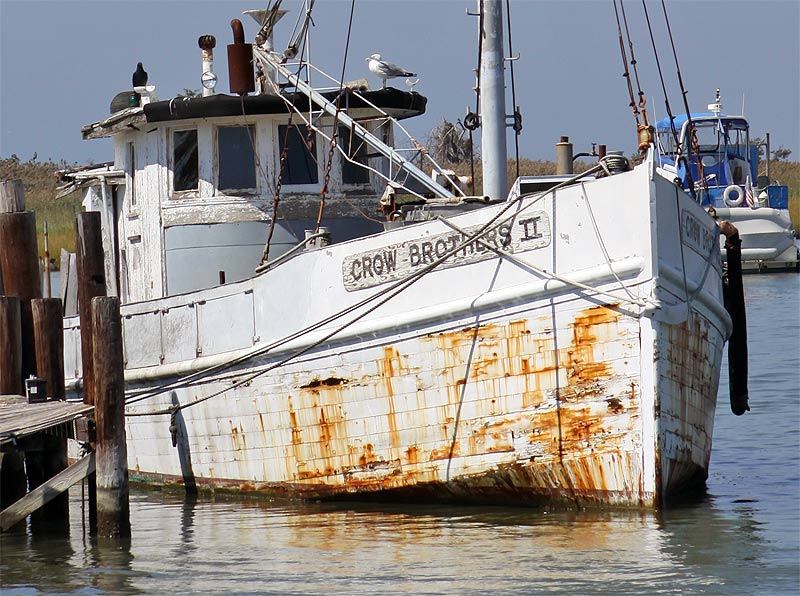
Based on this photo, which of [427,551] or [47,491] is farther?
[47,491]

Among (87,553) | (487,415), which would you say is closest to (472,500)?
(487,415)

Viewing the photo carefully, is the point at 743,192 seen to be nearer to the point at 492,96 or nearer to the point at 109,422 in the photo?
the point at 492,96

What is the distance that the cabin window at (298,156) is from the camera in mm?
13117

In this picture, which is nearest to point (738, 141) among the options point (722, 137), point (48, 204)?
point (722, 137)

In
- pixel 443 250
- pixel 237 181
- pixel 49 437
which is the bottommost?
pixel 49 437

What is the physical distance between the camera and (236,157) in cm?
1312

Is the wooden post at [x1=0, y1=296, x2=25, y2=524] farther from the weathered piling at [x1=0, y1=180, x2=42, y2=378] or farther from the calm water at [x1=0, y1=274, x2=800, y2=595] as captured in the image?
the calm water at [x1=0, y1=274, x2=800, y2=595]

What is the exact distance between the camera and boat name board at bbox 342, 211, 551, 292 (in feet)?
33.0

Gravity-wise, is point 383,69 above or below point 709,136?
below

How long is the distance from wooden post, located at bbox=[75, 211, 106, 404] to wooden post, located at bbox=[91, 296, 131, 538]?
3.73ft

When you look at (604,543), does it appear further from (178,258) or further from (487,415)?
(178,258)

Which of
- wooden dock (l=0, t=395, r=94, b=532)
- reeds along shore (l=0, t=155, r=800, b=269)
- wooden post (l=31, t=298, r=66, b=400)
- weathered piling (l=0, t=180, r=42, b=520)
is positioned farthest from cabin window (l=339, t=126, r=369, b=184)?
reeds along shore (l=0, t=155, r=800, b=269)

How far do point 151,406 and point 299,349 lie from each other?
2.34 metres

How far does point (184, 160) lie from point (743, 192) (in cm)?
2937
